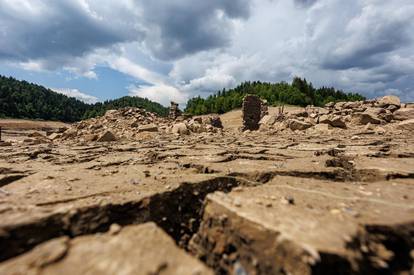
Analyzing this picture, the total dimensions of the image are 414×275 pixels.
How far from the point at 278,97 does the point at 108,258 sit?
162 feet

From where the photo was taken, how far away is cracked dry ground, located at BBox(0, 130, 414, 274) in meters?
1.05

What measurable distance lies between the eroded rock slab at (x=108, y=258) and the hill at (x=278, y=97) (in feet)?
142

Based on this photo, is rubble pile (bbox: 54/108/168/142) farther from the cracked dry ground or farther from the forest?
the forest

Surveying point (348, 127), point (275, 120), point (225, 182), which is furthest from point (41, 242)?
point (275, 120)

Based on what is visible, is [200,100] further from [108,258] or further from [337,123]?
[108,258]

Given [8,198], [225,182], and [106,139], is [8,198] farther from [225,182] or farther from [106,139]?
[106,139]

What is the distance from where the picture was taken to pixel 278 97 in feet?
157

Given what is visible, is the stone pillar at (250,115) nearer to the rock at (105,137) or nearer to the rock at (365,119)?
the rock at (365,119)

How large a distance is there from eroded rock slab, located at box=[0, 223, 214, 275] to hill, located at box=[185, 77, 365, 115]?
142ft

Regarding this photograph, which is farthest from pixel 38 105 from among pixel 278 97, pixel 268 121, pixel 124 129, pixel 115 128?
pixel 268 121

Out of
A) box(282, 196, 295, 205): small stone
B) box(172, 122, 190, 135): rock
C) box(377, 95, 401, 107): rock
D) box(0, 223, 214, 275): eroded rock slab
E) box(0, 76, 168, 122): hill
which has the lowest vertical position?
box(0, 223, 214, 275): eroded rock slab

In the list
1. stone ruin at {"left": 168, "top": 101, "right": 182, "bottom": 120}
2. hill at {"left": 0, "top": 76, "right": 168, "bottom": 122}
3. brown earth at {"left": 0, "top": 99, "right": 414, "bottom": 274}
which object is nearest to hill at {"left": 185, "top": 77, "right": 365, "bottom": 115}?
hill at {"left": 0, "top": 76, "right": 168, "bottom": 122}

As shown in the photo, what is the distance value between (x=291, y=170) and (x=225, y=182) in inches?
28.4

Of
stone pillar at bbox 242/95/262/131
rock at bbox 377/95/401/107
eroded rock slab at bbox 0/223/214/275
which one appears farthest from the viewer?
stone pillar at bbox 242/95/262/131
